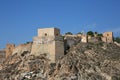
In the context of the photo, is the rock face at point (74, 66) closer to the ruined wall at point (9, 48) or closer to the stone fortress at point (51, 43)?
the stone fortress at point (51, 43)

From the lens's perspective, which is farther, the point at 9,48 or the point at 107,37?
the point at 9,48

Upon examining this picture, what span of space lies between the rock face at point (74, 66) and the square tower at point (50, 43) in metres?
0.88

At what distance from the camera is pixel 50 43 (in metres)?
75.9

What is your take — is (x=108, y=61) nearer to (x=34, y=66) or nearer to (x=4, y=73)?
(x=34, y=66)

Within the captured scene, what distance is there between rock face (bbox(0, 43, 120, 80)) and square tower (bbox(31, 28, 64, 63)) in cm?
88

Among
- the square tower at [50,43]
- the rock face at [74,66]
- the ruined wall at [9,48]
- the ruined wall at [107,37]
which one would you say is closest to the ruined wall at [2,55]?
the ruined wall at [9,48]

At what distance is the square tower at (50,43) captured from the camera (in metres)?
75.4

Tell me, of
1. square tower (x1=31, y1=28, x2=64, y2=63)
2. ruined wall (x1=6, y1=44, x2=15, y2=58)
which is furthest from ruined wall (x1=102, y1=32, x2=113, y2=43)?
ruined wall (x1=6, y1=44, x2=15, y2=58)

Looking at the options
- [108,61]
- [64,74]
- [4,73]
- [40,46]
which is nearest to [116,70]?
[108,61]

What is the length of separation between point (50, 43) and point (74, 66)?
6219 millimetres

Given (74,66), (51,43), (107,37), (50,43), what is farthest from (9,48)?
(107,37)

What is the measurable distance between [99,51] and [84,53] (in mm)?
3004

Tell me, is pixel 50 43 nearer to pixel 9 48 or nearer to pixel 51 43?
pixel 51 43

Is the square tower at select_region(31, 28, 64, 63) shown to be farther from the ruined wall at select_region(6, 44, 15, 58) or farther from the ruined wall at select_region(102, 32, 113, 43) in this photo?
the ruined wall at select_region(102, 32, 113, 43)
